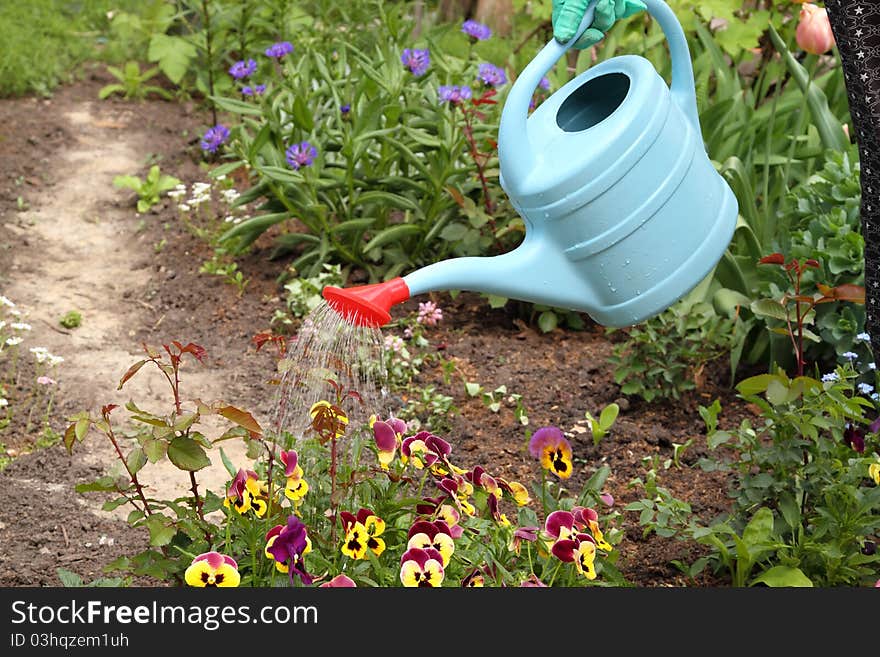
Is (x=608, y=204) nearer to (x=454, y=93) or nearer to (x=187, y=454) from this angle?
(x=187, y=454)

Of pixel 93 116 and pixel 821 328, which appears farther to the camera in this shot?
pixel 93 116

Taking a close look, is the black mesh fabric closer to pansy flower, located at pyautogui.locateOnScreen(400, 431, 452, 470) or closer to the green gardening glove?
the green gardening glove

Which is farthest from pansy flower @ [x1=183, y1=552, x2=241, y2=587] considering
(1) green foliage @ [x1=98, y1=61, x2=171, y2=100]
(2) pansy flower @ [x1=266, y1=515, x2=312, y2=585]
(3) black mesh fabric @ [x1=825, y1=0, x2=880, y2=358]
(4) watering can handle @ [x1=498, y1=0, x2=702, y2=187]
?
(1) green foliage @ [x1=98, y1=61, x2=171, y2=100]

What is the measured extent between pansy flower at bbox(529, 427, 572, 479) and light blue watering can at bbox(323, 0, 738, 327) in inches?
8.1

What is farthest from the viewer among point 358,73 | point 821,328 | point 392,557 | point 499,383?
point 358,73

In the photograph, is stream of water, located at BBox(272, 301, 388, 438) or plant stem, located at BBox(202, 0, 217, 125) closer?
stream of water, located at BBox(272, 301, 388, 438)

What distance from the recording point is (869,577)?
78.3 inches

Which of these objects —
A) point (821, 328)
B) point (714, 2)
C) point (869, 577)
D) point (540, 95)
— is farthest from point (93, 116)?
point (869, 577)

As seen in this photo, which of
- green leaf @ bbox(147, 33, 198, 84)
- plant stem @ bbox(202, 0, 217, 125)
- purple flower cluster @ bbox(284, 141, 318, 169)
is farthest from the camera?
green leaf @ bbox(147, 33, 198, 84)

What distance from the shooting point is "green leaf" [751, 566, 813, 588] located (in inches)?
73.8

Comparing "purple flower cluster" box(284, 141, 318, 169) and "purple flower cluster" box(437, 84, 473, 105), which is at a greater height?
"purple flower cluster" box(437, 84, 473, 105)

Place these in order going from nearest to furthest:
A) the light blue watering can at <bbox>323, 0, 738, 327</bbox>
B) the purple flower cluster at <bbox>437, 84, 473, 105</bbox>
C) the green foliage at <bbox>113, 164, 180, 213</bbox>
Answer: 1. the light blue watering can at <bbox>323, 0, 738, 327</bbox>
2. the purple flower cluster at <bbox>437, 84, 473, 105</bbox>
3. the green foliage at <bbox>113, 164, 180, 213</bbox>

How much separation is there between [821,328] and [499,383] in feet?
2.43

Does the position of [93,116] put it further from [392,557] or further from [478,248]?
[392,557]
